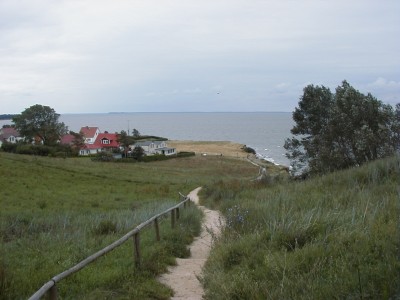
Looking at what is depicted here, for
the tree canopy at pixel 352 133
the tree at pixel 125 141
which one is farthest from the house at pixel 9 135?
the tree canopy at pixel 352 133

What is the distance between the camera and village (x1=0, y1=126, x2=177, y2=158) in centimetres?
8581

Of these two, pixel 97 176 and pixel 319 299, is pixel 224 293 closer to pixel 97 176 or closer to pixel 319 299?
pixel 319 299

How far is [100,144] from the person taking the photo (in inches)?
3885

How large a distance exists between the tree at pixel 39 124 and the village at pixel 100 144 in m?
1.73

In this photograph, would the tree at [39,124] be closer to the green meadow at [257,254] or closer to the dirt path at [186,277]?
the green meadow at [257,254]

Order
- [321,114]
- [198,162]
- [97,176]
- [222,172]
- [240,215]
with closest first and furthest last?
[240,215]
[321,114]
[97,176]
[222,172]
[198,162]

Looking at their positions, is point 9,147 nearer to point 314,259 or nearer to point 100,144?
point 100,144

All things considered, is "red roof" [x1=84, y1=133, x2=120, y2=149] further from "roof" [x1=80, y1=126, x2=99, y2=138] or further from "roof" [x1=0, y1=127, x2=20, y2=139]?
"roof" [x1=0, y1=127, x2=20, y2=139]

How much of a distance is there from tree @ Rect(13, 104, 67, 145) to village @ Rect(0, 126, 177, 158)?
1.73 metres

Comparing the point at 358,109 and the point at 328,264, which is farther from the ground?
the point at 358,109

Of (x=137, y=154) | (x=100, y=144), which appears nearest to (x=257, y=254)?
(x=137, y=154)

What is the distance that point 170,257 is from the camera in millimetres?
8820

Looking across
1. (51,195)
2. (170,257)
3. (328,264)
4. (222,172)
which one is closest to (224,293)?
(328,264)

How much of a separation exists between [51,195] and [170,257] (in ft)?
67.8
